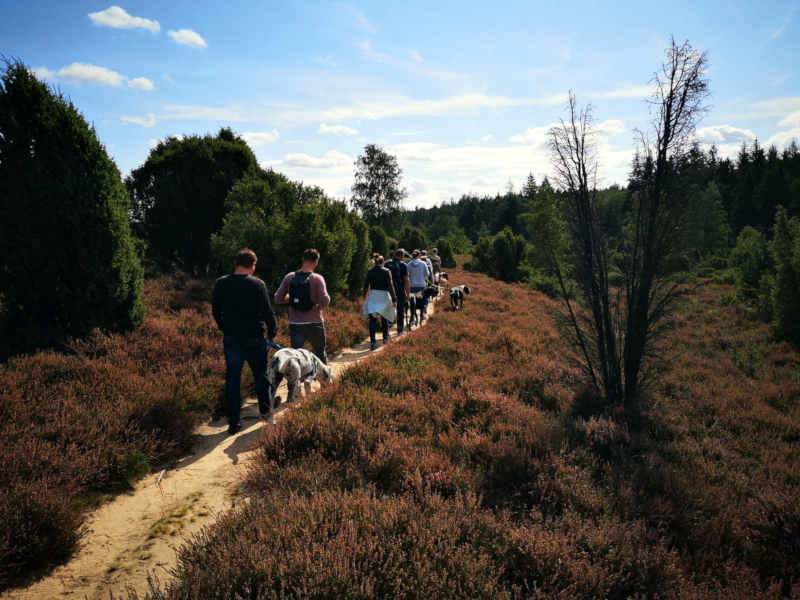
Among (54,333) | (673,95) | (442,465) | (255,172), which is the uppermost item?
(255,172)

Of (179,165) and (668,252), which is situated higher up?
(179,165)

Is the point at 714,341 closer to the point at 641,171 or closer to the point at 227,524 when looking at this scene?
the point at 641,171

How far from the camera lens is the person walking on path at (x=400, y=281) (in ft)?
35.2

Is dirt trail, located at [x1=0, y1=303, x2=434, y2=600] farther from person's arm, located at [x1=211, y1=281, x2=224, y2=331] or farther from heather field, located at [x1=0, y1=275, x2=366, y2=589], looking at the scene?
person's arm, located at [x1=211, y1=281, x2=224, y2=331]

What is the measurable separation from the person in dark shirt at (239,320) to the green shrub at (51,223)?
3.45 metres

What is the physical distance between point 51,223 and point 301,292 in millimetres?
4463

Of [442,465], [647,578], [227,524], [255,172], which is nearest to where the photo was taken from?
[647,578]

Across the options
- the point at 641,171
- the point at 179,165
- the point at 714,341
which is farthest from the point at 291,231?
the point at 714,341

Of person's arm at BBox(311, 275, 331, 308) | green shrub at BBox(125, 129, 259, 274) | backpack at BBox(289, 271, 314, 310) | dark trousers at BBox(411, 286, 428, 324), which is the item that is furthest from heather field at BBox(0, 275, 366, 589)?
green shrub at BBox(125, 129, 259, 274)

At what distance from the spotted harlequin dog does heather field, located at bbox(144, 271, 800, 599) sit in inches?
15.3

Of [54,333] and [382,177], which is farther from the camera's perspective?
[382,177]

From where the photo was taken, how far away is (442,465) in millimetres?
4074

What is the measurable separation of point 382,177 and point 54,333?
1614 inches

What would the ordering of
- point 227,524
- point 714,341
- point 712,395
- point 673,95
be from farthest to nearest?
point 714,341
point 712,395
point 673,95
point 227,524
